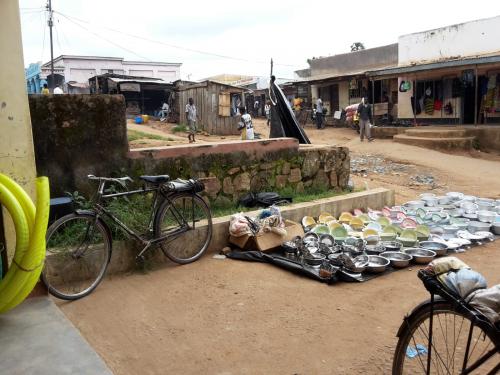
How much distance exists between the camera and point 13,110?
11.7 ft

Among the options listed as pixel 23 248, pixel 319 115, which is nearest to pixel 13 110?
pixel 23 248

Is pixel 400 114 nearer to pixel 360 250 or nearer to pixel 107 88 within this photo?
pixel 107 88

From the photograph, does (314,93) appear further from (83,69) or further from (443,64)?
(83,69)

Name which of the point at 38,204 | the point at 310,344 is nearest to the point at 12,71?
the point at 38,204

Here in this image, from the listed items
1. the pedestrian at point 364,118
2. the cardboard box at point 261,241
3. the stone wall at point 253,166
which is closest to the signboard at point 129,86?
the pedestrian at point 364,118

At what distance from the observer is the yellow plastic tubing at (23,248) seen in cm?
320

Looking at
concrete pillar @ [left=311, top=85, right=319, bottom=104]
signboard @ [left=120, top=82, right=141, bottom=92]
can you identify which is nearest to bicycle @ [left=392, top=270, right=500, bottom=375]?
signboard @ [left=120, top=82, right=141, bottom=92]

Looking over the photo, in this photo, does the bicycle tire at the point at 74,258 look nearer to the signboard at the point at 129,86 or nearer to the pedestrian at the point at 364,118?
the pedestrian at the point at 364,118

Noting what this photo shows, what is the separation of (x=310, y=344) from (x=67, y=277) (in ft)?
8.04

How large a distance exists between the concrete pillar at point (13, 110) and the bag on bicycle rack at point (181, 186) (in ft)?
5.28

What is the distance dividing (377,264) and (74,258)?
10.5 feet

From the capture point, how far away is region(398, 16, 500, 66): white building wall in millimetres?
19469

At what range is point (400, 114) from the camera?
2338 cm

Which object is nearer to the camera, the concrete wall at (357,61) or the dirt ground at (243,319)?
the dirt ground at (243,319)
